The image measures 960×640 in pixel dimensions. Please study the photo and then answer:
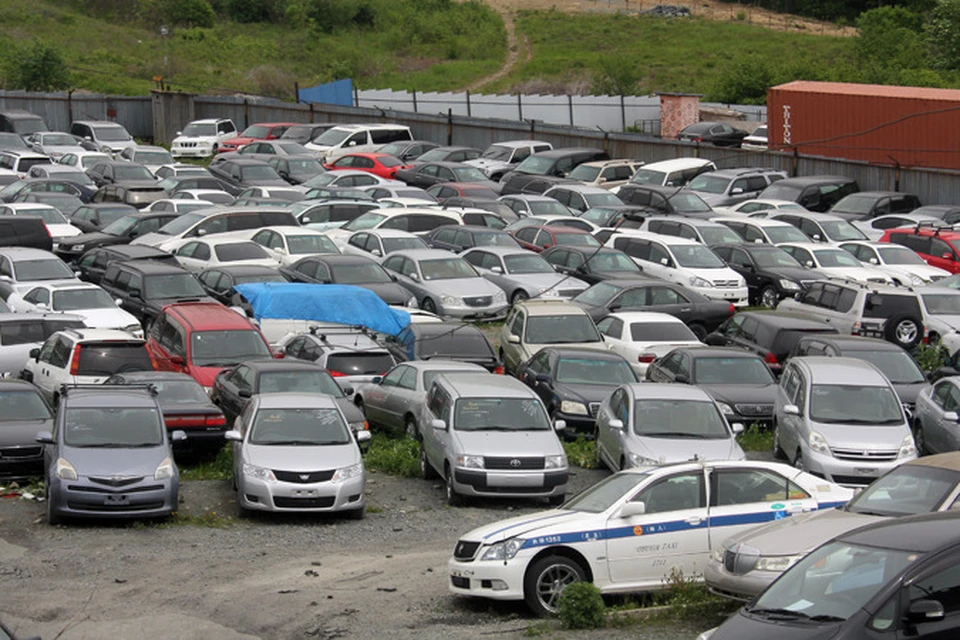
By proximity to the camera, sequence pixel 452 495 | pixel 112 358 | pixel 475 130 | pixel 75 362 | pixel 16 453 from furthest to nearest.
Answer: pixel 475 130, pixel 112 358, pixel 75 362, pixel 16 453, pixel 452 495

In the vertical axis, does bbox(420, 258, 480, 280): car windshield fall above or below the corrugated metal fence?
below

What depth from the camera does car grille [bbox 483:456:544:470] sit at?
1748 centimetres

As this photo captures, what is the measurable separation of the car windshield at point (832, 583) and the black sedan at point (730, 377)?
1177 cm

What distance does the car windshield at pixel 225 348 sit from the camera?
885 inches

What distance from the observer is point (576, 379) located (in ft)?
72.3

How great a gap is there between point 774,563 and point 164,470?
7675mm

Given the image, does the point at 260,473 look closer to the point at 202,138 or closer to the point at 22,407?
the point at 22,407

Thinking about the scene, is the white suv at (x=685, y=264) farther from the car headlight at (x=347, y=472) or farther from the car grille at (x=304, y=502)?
the car grille at (x=304, y=502)

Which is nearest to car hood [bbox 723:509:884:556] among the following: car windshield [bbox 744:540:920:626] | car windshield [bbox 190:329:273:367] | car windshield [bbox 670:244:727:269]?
car windshield [bbox 744:540:920:626]

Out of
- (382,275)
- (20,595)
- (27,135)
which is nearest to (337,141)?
(27,135)

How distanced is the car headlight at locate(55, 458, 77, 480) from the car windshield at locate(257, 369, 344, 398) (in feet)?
13.8

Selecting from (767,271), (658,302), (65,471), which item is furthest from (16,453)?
(767,271)

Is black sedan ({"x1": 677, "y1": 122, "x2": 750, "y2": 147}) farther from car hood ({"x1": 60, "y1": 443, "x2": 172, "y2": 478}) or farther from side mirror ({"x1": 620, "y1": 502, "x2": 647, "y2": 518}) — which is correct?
side mirror ({"x1": 620, "y1": 502, "x2": 647, "y2": 518})

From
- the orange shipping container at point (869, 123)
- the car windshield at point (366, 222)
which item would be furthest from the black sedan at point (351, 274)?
the orange shipping container at point (869, 123)
